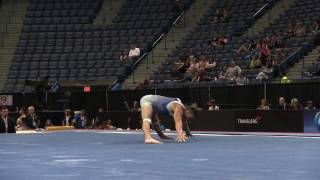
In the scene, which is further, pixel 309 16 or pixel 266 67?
pixel 309 16

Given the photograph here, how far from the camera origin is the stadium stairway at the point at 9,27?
34406 millimetres

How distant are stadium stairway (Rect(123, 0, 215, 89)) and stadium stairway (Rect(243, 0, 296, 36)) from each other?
→ 3.80 m

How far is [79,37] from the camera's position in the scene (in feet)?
116

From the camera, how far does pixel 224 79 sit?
24594 millimetres

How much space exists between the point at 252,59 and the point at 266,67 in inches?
49.0

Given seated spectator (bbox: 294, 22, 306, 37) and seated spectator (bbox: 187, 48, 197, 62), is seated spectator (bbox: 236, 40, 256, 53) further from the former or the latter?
seated spectator (bbox: 187, 48, 197, 62)

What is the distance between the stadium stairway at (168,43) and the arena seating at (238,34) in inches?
33.2

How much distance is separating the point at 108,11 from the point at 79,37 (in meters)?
3.51

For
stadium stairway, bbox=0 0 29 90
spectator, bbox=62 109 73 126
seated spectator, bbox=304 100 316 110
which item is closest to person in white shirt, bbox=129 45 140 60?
stadium stairway, bbox=0 0 29 90

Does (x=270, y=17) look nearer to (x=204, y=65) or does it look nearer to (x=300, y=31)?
(x=300, y=31)

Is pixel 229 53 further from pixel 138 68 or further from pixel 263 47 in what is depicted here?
pixel 138 68

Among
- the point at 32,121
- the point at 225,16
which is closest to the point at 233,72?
the point at 32,121

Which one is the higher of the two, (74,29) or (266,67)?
(74,29)

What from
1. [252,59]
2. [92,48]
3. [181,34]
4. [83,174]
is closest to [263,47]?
[252,59]
